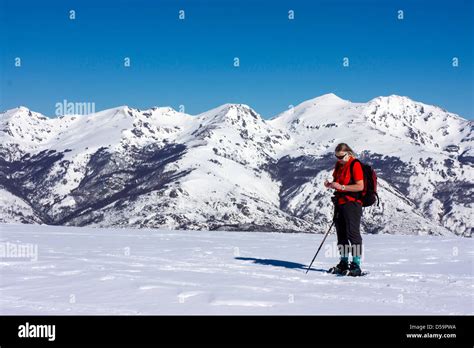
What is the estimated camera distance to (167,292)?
29.1 feet

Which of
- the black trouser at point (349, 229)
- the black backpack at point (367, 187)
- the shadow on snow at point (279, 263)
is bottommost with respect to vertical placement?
the shadow on snow at point (279, 263)

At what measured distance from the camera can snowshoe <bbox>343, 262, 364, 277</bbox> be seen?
1155cm

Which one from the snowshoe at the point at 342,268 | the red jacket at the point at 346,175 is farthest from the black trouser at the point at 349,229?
the snowshoe at the point at 342,268

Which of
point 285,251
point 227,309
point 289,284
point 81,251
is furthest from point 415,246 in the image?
point 227,309

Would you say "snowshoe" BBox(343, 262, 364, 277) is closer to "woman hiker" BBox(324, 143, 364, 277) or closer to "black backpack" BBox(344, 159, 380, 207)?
"woman hiker" BBox(324, 143, 364, 277)

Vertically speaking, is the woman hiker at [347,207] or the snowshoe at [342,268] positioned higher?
the woman hiker at [347,207]

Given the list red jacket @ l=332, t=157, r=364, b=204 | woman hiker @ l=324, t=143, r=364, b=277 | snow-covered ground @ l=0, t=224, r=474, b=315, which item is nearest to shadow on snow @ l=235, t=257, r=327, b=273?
snow-covered ground @ l=0, t=224, r=474, b=315

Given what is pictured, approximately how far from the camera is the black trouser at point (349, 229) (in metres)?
12.2

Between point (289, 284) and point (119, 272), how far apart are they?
3.68 meters

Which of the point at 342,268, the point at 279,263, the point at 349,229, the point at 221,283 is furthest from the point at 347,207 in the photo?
the point at 221,283

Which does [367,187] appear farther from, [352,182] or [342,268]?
[342,268]

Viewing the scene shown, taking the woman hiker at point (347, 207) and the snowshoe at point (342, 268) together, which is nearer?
the snowshoe at point (342, 268)

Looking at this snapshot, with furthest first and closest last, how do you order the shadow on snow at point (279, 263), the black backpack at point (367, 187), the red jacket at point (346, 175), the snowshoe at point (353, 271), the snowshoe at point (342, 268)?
1. the shadow on snow at point (279, 263)
2. the black backpack at point (367, 187)
3. the red jacket at point (346, 175)
4. the snowshoe at point (342, 268)
5. the snowshoe at point (353, 271)

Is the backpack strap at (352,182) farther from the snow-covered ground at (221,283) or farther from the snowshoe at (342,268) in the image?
the snow-covered ground at (221,283)
